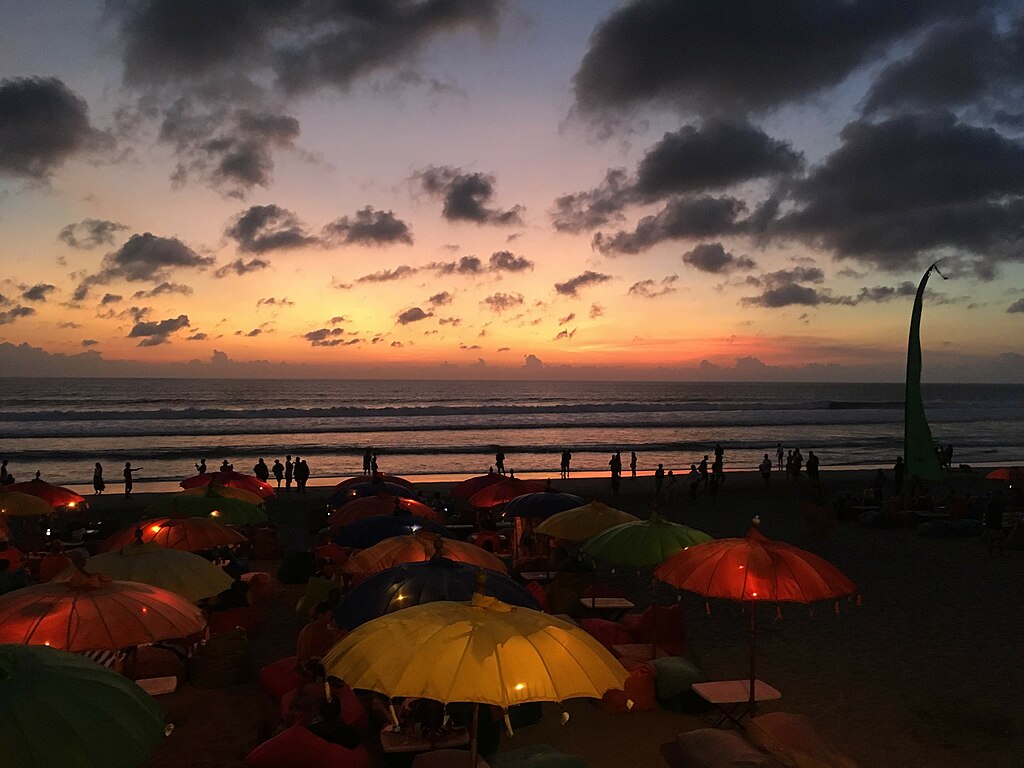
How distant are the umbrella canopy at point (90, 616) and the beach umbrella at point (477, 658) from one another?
6.35ft

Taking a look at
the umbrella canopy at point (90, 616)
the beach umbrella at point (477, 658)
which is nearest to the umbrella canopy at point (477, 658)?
the beach umbrella at point (477, 658)

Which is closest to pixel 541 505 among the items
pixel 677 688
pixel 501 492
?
pixel 501 492

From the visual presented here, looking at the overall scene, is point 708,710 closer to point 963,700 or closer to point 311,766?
point 963,700

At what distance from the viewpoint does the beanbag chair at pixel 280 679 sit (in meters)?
8.47

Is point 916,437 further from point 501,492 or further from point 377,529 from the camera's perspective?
point 377,529

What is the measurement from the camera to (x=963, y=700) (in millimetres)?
9383

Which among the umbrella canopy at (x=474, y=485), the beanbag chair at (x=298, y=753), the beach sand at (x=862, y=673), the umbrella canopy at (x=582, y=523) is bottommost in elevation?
the beach sand at (x=862, y=673)

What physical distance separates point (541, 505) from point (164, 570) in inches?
279

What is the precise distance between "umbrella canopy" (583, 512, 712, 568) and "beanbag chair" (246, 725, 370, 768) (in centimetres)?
391

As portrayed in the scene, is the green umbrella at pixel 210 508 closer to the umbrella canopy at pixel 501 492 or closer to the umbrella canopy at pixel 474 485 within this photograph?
the umbrella canopy at pixel 501 492

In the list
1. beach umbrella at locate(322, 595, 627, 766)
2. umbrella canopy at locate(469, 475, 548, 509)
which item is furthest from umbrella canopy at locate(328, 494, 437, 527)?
beach umbrella at locate(322, 595, 627, 766)

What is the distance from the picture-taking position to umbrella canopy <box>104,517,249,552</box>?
10.6m

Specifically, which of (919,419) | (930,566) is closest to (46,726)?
(930,566)

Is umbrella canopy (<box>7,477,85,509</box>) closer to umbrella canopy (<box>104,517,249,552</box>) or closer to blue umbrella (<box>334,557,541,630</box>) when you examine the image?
umbrella canopy (<box>104,517,249,552</box>)
